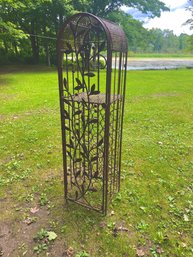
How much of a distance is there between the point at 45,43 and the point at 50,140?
43.9 feet

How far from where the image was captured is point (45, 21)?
47.4ft

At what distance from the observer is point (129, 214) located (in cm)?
209

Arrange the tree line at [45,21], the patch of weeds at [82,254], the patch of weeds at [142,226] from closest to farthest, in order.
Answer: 1. the patch of weeds at [82,254]
2. the patch of weeds at [142,226]
3. the tree line at [45,21]

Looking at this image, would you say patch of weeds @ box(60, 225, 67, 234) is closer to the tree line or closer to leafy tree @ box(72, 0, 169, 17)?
the tree line

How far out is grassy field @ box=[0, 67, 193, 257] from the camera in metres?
1.76

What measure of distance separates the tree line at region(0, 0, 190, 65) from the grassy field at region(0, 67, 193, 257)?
7.46 meters

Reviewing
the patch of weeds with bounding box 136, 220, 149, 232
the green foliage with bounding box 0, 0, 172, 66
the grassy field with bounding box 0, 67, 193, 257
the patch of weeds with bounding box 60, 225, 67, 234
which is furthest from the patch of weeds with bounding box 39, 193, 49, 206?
the green foliage with bounding box 0, 0, 172, 66

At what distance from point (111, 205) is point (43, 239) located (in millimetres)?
753

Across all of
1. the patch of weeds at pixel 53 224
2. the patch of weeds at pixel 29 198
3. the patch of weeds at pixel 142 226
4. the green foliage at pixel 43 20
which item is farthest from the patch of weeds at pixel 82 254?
the green foliage at pixel 43 20

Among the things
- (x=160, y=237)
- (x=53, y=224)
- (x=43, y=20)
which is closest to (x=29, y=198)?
(x=53, y=224)

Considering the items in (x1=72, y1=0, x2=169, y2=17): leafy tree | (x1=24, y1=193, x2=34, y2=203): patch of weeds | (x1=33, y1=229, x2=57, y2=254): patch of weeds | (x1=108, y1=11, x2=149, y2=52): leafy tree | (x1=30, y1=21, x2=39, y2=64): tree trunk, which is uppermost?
(x1=72, y1=0, x2=169, y2=17): leafy tree

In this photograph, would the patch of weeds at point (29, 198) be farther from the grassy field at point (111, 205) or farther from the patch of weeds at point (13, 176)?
the patch of weeds at point (13, 176)

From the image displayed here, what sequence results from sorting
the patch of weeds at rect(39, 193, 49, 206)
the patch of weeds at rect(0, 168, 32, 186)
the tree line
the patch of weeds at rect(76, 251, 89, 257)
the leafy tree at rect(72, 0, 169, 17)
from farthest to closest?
the leafy tree at rect(72, 0, 169, 17) → the tree line → the patch of weeds at rect(0, 168, 32, 186) → the patch of weeds at rect(39, 193, 49, 206) → the patch of weeds at rect(76, 251, 89, 257)

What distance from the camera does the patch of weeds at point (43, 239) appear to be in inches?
67.4
